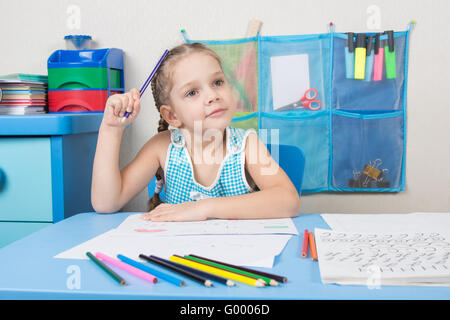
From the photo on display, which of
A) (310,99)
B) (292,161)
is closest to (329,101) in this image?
(310,99)

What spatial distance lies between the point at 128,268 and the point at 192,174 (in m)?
0.64

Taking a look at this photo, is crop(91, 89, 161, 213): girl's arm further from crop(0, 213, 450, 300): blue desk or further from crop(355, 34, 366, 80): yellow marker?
crop(355, 34, 366, 80): yellow marker

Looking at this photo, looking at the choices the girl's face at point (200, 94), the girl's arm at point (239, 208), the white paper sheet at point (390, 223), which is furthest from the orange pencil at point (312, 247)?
the girl's face at point (200, 94)

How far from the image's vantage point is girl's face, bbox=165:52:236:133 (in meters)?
1.03

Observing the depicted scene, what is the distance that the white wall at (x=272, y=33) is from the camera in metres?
1.75

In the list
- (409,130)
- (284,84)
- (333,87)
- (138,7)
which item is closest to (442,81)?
(409,130)

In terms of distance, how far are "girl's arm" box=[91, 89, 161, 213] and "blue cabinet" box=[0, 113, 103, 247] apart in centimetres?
23

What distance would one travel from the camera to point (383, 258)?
543 mm

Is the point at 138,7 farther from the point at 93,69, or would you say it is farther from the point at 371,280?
the point at 371,280

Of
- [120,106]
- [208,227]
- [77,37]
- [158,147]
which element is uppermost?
[77,37]

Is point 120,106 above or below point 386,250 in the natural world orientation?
above

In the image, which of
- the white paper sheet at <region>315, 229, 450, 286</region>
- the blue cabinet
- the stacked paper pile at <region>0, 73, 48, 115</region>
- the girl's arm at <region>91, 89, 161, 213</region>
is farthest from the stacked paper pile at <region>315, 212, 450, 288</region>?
the stacked paper pile at <region>0, 73, 48, 115</region>

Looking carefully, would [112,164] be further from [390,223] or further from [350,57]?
[350,57]

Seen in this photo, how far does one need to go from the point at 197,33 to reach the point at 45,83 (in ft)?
2.05
